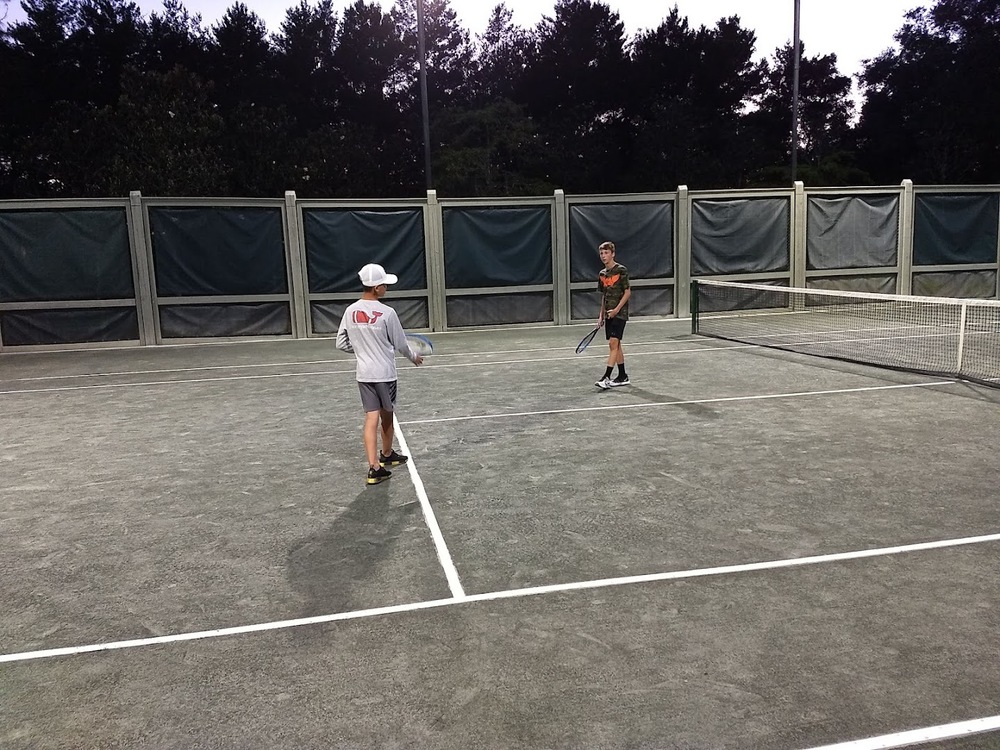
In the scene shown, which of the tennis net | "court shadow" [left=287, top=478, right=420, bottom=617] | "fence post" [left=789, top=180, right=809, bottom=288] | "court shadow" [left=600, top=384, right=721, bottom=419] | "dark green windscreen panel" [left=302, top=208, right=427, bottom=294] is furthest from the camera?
"fence post" [left=789, top=180, right=809, bottom=288]

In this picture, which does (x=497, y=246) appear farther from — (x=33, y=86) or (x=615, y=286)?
(x=33, y=86)

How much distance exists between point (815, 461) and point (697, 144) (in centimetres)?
3578

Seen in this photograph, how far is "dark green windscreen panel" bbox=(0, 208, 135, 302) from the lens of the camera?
1543cm

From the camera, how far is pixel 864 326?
1602 centimetres

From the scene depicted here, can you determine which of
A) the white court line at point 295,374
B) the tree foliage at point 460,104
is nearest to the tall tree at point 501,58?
the tree foliage at point 460,104

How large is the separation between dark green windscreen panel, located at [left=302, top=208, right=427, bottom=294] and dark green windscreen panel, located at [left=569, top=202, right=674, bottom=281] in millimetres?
3532

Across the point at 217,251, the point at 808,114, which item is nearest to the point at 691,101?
the point at 808,114

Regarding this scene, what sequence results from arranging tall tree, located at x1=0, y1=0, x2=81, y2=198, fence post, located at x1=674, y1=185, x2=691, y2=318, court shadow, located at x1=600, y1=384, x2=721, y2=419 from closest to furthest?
court shadow, located at x1=600, y1=384, x2=721, y2=419 < fence post, located at x1=674, y1=185, x2=691, y2=318 < tall tree, located at x1=0, y1=0, x2=81, y2=198

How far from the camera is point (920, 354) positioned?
1220 centimetres

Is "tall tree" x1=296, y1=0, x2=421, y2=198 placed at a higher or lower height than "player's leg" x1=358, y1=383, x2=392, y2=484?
higher

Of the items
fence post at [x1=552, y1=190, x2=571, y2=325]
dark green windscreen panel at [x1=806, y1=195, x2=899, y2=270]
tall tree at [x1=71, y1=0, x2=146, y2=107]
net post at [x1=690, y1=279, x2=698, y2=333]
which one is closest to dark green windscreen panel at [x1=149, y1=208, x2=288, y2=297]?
fence post at [x1=552, y1=190, x2=571, y2=325]

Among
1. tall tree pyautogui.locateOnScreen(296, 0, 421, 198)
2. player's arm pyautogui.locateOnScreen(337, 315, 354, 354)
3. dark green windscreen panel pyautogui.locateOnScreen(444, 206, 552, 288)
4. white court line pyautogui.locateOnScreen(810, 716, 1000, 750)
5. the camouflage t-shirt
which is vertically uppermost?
tall tree pyautogui.locateOnScreen(296, 0, 421, 198)

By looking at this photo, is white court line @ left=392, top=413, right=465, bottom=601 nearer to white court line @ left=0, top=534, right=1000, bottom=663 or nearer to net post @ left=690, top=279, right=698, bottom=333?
white court line @ left=0, top=534, right=1000, bottom=663

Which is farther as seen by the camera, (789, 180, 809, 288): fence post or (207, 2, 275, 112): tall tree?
(207, 2, 275, 112): tall tree
